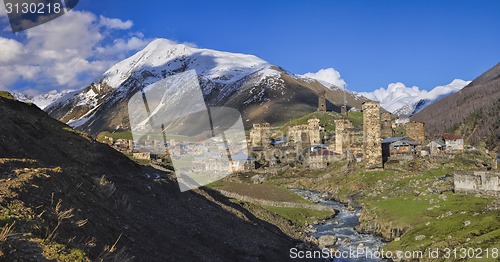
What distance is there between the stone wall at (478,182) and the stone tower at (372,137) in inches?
1279

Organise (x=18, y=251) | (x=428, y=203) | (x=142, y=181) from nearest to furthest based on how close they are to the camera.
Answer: (x=18, y=251) → (x=142, y=181) → (x=428, y=203)

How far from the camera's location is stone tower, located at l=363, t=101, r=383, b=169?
284 ft

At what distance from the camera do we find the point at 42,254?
1118 centimetres

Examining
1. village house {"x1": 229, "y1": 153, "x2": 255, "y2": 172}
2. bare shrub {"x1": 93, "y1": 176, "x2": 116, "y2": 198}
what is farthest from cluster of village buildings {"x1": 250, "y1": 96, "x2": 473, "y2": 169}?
bare shrub {"x1": 93, "y1": 176, "x2": 116, "y2": 198}

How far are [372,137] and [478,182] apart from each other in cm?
3651

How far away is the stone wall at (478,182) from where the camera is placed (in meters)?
49.7

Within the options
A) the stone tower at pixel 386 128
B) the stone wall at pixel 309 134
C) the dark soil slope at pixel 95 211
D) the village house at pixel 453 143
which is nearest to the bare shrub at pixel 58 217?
the dark soil slope at pixel 95 211

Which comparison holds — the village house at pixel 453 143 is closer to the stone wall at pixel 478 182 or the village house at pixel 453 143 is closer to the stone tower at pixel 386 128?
the stone tower at pixel 386 128

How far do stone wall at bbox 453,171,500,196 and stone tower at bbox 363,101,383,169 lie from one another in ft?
107

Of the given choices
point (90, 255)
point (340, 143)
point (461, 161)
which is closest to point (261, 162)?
point (340, 143)

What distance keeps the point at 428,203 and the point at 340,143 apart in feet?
229

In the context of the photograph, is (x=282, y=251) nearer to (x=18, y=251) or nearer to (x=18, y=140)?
(x=18, y=140)

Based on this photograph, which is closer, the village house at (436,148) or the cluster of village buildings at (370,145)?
the cluster of village buildings at (370,145)

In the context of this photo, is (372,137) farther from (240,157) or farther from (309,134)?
(309,134)
